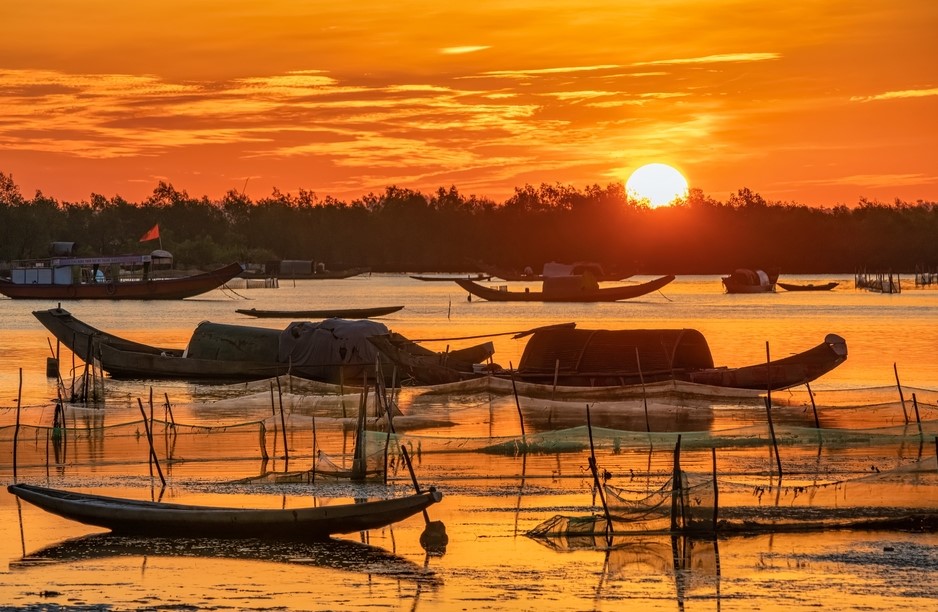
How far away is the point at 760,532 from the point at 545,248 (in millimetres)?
157749

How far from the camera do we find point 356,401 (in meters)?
23.6

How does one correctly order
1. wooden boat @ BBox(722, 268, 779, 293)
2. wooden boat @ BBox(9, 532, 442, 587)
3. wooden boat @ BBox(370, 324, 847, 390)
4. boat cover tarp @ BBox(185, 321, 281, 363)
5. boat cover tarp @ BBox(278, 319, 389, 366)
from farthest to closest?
1. wooden boat @ BBox(722, 268, 779, 293)
2. boat cover tarp @ BBox(185, 321, 281, 363)
3. boat cover tarp @ BBox(278, 319, 389, 366)
4. wooden boat @ BBox(370, 324, 847, 390)
5. wooden boat @ BBox(9, 532, 442, 587)

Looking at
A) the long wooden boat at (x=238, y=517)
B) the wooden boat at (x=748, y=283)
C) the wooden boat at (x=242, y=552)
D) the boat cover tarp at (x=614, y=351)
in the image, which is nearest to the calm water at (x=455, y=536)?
the wooden boat at (x=242, y=552)

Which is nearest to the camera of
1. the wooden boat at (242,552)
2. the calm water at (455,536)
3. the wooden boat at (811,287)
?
the calm water at (455,536)

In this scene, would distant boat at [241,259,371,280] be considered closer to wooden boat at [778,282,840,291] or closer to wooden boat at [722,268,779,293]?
wooden boat at [722,268,779,293]

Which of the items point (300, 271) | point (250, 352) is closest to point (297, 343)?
point (250, 352)

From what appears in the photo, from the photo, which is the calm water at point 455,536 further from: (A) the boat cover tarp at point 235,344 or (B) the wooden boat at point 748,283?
(B) the wooden boat at point 748,283

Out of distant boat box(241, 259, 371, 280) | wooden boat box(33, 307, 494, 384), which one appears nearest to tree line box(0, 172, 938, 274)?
distant boat box(241, 259, 371, 280)

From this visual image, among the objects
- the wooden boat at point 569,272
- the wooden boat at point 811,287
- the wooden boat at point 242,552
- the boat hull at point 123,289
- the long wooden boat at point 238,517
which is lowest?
the wooden boat at point 242,552

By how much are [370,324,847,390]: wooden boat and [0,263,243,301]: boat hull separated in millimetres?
66336

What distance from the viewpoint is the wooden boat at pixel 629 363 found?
26266 millimetres

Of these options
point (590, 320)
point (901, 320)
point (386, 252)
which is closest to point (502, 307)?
Answer: point (590, 320)

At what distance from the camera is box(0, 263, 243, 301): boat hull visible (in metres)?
93.2

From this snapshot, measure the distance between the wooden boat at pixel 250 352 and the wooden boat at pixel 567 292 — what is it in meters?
54.1
